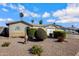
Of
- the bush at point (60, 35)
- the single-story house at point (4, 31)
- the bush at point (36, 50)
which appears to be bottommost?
the bush at point (36, 50)

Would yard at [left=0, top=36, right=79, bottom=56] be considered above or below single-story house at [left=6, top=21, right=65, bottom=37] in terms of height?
below

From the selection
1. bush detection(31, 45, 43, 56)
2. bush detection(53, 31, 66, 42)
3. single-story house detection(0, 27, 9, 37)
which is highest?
single-story house detection(0, 27, 9, 37)

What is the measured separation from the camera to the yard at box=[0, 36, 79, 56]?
738 centimetres

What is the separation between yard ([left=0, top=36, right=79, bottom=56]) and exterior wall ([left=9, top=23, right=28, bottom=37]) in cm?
11

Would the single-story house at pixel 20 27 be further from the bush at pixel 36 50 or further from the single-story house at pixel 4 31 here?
the bush at pixel 36 50

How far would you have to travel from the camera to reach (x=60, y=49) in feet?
24.4

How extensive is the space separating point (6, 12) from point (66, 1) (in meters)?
1.39

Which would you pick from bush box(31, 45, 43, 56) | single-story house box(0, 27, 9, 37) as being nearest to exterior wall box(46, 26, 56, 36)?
bush box(31, 45, 43, 56)

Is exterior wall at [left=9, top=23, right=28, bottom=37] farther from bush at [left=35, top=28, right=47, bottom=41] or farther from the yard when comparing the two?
bush at [left=35, top=28, right=47, bottom=41]

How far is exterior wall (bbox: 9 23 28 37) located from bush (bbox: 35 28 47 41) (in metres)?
0.30

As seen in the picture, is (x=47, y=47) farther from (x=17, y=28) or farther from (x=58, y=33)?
(x=17, y=28)

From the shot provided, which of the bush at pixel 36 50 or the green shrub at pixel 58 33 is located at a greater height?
the green shrub at pixel 58 33

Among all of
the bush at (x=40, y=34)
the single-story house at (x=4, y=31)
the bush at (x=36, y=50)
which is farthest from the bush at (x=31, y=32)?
the single-story house at (x=4, y=31)

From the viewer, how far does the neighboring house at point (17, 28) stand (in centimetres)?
738
